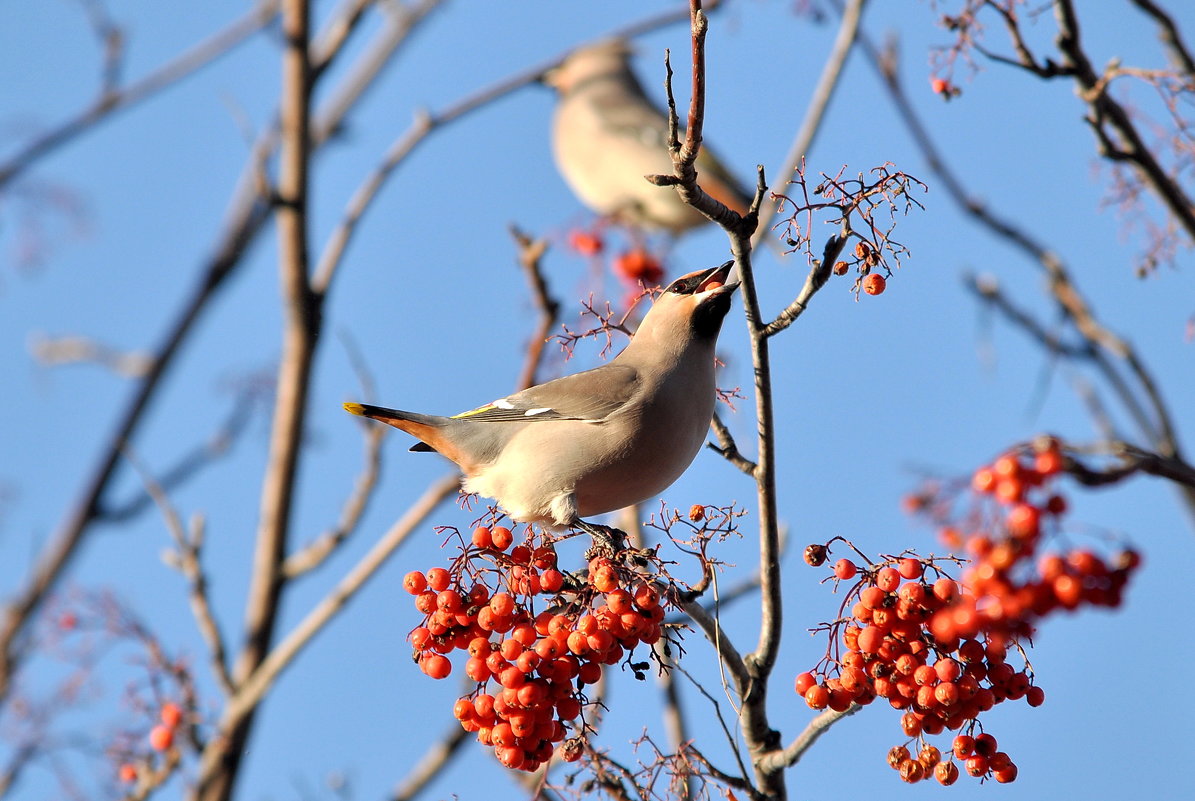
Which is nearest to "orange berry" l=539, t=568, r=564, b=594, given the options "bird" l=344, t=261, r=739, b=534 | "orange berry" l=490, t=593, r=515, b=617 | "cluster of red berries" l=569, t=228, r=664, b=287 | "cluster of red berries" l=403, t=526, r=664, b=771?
"cluster of red berries" l=403, t=526, r=664, b=771

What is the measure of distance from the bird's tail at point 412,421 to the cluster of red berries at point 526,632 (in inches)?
38.7

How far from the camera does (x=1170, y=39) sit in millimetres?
3453

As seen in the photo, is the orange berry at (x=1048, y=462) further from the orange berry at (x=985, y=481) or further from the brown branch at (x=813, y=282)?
the brown branch at (x=813, y=282)

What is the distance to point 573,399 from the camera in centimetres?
358

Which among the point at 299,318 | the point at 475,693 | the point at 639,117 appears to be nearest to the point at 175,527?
the point at 299,318

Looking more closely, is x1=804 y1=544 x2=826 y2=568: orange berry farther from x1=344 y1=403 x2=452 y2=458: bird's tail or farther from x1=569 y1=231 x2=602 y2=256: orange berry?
x1=569 y1=231 x2=602 y2=256: orange berry

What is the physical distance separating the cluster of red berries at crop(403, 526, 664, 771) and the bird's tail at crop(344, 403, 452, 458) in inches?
38.7

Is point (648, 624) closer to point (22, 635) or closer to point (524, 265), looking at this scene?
point (524, 265)

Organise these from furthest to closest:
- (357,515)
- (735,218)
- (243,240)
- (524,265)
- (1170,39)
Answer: (243,240)
(357,515)
(524,265)
(1170,39)
(735,218)

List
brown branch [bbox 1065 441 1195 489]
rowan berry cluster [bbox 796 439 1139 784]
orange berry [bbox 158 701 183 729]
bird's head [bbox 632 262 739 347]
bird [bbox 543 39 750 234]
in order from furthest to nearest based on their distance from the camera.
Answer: bird [bbox 543 39 750 234] < orange berry [bbox 158 701 183 729] < bird's head [bbox 632 262 739 347] < rowan berry cluster [bbox 796 439 1139 784] < brown branch [bbox 1065 441 1195 489]

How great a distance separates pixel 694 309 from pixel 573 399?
0.47 metres

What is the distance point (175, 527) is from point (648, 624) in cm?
263

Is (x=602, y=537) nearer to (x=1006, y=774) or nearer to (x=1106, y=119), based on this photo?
(x=1006, y=774)

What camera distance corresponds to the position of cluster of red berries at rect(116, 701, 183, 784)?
417 centimetres
